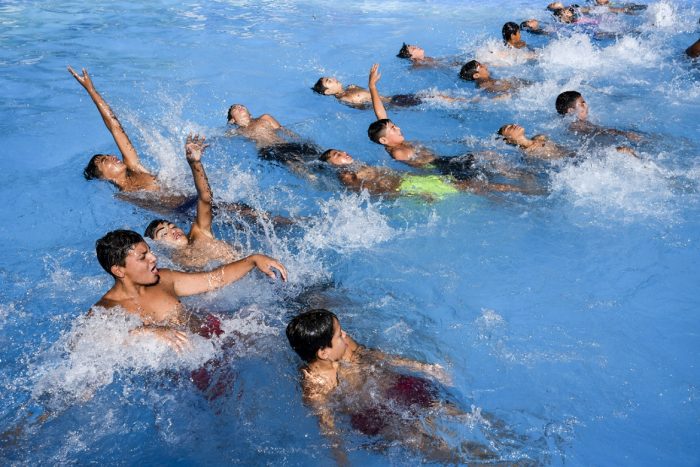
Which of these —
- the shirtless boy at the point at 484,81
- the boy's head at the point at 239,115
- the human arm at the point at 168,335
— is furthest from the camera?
the shirtless boy at the point at 484,81

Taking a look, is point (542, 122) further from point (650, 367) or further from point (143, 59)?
point (143, 59)

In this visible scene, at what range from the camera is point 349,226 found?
6.11 m

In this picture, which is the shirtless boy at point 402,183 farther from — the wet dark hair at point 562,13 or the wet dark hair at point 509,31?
the wet dark hair at point 562,13

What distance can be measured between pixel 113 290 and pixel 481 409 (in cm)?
294

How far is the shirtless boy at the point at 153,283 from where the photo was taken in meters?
4.06

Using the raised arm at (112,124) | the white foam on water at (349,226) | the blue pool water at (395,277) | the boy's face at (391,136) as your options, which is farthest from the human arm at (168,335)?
the boy's face at (391,136)

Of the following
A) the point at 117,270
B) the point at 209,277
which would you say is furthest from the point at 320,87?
the point at 117,270

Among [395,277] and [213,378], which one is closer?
[213,378]

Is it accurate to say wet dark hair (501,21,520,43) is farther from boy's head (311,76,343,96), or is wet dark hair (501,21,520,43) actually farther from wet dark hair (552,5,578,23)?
boy's head (311,76,343,96)

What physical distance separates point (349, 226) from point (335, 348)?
261 cm

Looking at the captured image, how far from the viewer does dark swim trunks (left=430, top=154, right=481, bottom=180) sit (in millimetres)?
6688

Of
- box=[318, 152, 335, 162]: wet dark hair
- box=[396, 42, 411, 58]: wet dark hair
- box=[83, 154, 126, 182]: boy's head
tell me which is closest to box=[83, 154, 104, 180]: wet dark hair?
box=[83, 154, 126, 182]: boy's head

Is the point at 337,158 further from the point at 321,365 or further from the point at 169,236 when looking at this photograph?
the point at 321,365

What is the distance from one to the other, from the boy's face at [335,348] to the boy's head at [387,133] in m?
3.99
